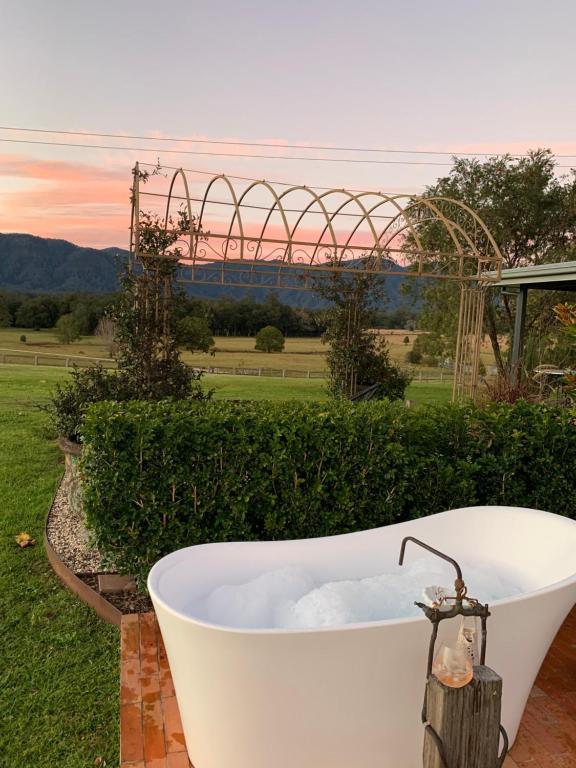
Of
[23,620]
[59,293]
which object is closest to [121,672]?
[23,620]

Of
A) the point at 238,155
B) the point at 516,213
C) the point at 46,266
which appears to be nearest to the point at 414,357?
the point at 516,213

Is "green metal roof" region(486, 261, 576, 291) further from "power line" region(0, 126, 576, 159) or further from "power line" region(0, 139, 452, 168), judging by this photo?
"power line" region(0, 126, 576, 159)

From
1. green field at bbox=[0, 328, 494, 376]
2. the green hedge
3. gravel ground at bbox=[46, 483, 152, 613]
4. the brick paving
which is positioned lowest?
gravel ground at bbox=[46, 483, 152, 613]

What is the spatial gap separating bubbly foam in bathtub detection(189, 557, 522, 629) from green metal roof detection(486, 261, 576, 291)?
5.69 meters

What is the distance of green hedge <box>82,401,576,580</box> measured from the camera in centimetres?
288

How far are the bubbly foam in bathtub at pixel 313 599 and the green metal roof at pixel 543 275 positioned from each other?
18.7 ft

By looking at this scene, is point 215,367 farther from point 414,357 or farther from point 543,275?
point 543,275

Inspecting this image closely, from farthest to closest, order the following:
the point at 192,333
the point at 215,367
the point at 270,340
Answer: the point at 215,367
the point at 270,340
the point at 192,333

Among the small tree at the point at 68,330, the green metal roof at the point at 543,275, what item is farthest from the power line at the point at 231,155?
the small tree at the point at 68,330

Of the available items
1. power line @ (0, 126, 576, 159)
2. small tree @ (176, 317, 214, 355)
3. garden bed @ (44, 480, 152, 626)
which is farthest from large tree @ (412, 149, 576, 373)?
garden bed @ (44, 480, 152, 626)

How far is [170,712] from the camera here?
2.30m

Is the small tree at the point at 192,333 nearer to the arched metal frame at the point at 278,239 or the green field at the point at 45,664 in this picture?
the arched metal frame at the point at 278,239

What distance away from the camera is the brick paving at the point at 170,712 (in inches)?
81.9

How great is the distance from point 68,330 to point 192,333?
48.9 feet
